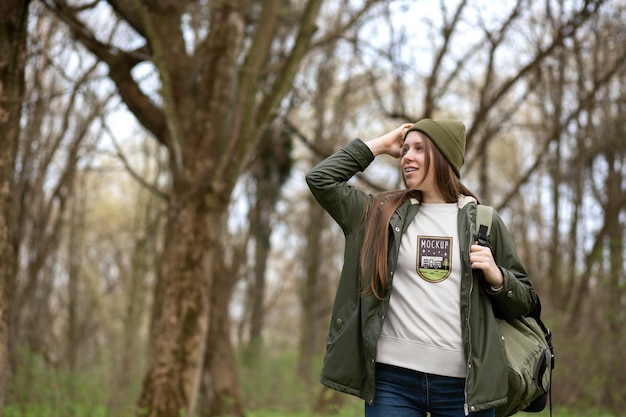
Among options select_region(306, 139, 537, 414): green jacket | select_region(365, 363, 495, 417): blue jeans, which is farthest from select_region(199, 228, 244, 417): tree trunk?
select_region(365, 363, 495, 417): blue jeans

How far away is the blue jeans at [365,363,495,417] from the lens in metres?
2.79

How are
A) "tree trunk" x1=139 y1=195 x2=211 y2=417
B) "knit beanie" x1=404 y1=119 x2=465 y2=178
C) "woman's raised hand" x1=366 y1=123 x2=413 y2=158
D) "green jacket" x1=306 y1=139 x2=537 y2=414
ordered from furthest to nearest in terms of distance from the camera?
"tree trunk" x1=139 y1=195 x2=211 y2=417, "woman's raised hand" x1=366 y1=123 x2=413 y2=158, "knit beanie" x1=404 y1=119 x2=465 y2=178, "green jacket" x1=306 y1=139 x2=537 y2=414

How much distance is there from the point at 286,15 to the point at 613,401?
7834mm

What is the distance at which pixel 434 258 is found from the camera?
2.89 meters

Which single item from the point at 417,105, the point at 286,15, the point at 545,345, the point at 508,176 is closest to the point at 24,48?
the point at 545,345

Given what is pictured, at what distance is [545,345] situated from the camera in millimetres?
2980

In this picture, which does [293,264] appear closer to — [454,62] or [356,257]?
[454,62]

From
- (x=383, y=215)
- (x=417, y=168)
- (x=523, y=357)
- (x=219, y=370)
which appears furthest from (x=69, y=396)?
(x=523, y=357)

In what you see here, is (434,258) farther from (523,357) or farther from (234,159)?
(234,159)

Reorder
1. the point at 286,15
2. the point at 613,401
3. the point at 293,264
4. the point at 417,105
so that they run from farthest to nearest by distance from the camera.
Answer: the point at 293,264, the point at 417,105, the point at 286,15, the point at 613,401

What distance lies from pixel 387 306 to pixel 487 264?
1.39ft

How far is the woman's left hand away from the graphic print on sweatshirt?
110mm

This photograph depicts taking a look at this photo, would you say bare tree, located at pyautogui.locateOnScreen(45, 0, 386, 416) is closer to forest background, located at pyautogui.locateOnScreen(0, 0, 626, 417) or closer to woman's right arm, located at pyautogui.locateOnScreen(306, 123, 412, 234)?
forest background, located at pyautogui.locateOnScreen(0, 0, 626, 417)

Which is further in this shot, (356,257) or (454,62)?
(454,62)
